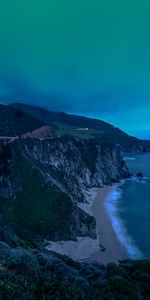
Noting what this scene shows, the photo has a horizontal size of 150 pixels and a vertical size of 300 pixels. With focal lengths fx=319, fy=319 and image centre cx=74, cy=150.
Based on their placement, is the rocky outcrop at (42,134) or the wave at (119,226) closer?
the wave at (119,226)

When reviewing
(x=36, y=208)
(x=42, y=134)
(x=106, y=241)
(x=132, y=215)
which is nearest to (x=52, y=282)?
(x=106, y=241)

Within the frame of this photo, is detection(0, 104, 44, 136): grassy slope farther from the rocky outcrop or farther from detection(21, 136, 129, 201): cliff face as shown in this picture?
detection(21, 136, 129, 201): cliff face

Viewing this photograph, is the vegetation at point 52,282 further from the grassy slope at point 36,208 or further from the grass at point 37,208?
the grass at point 37,208

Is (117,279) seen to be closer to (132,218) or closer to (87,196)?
(132,218)

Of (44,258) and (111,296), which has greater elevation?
(44,258)

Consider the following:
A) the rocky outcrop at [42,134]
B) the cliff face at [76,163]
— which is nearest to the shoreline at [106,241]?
the cliff face at [76,163]

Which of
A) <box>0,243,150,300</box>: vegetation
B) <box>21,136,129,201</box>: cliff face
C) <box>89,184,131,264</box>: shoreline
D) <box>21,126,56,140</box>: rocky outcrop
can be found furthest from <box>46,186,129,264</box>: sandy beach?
<box>21,126,56,140</box>: rocky outcrop

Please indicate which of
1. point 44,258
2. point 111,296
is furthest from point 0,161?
point 111,296
